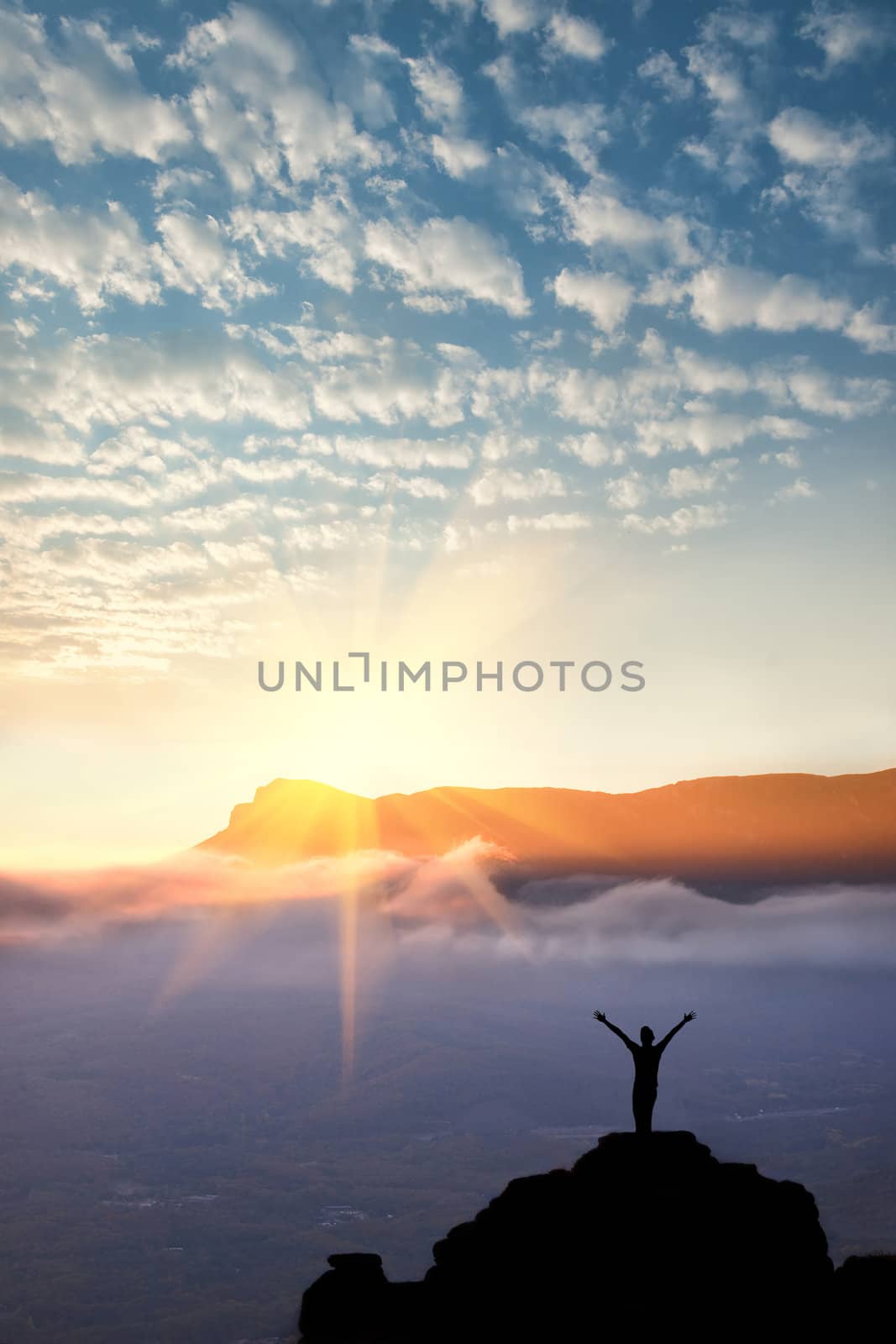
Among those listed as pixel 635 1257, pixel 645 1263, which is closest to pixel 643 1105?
pixel 635 1257

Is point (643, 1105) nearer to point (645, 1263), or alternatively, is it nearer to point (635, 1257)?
point (635, 1257)

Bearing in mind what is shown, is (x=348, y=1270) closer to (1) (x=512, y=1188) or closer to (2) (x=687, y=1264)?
(1) (x=512, y=1188)

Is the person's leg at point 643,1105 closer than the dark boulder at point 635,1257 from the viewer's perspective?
No

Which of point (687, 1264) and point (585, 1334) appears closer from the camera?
point (585, 1334)

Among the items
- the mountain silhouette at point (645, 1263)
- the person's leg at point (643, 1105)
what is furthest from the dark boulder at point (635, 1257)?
the person's leg at point (643, 1105)

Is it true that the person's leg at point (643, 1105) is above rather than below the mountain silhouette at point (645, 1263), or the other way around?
above

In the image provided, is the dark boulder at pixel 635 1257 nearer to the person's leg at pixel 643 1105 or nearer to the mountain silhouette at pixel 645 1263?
the mountain silhouette at pixel 645 1263

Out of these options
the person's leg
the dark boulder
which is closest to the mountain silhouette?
the dark boulder

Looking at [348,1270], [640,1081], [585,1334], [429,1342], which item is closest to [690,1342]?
[585,1334]
